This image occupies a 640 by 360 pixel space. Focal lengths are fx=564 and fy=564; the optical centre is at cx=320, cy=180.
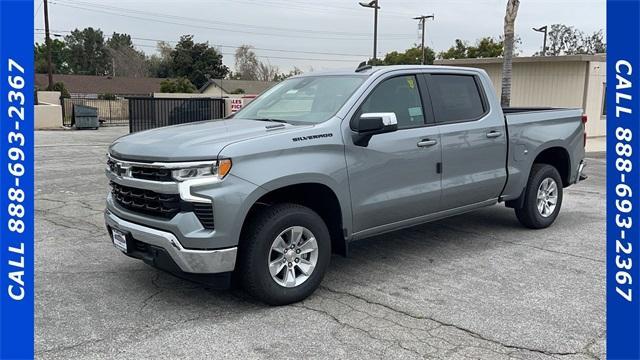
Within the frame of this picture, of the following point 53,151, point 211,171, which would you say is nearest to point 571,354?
point 211,171

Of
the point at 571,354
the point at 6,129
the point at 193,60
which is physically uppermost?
the point at 193,60

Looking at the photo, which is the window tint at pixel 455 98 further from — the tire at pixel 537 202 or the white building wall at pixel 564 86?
the white building wall at pixel 564 86

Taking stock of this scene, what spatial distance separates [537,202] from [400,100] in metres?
2.56

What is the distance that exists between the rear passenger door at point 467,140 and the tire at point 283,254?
165 centimetres

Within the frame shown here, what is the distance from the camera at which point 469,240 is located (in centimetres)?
646

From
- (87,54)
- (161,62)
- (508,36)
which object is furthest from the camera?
(87,54)

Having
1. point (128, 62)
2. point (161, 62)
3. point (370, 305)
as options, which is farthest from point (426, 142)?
point (128, 62)

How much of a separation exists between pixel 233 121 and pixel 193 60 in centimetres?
6915

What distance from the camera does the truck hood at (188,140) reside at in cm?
401

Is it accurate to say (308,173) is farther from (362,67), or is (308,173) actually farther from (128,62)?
(128,62)

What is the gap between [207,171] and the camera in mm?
3980

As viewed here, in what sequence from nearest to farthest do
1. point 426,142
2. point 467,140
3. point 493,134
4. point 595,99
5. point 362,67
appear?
point 426,142
point 362,67
point 467,140
point 493,134
point 595,99

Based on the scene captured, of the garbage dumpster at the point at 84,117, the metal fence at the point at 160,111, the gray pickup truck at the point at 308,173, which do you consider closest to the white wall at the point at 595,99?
the metal fence at the point at 160,111

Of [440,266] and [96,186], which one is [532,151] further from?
[96,186]
